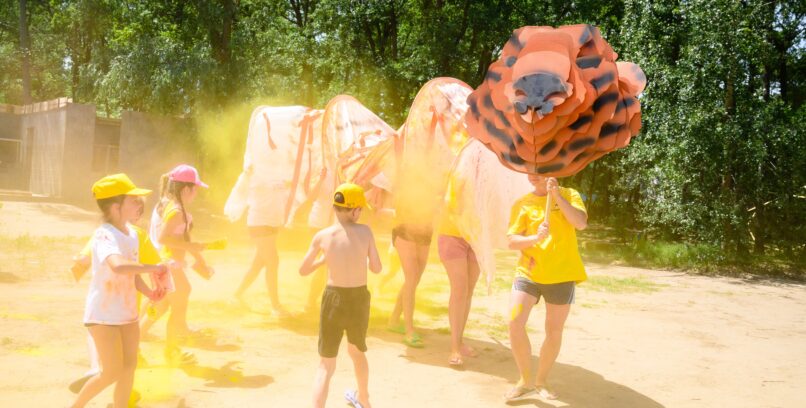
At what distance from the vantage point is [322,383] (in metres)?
4.18

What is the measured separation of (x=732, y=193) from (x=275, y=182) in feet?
39.5

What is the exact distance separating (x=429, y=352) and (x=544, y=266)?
202cm

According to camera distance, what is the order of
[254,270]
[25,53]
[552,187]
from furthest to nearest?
[25,53] → [254,270] → [552,187]

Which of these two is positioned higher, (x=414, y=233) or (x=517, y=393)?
(x=414, y=233)

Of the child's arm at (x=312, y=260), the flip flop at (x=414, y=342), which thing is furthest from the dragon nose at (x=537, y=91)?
the flip flop at (x=414, y=342)

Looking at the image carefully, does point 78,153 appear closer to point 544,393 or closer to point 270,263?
point 270,263

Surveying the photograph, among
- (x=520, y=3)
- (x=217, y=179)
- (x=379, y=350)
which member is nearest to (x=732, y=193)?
(x=520, y=3)

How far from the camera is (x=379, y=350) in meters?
6.29

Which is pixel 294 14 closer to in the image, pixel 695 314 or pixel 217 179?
pixel 217 179

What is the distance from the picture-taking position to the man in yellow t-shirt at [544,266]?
4.82 metres

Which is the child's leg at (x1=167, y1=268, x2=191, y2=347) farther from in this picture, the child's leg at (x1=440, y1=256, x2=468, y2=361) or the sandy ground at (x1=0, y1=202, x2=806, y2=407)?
the child's leg at (x1=440, y1=256, x2=468, y2=361)

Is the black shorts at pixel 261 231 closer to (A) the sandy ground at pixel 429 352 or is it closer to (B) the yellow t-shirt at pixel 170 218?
(A) the sandy ground at pixel 429 352

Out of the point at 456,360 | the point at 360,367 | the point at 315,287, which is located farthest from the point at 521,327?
the point at 315,287

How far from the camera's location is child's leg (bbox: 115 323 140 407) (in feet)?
12.4
